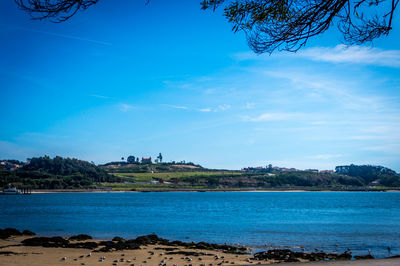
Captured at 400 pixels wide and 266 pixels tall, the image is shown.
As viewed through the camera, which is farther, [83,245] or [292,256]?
[83,245]

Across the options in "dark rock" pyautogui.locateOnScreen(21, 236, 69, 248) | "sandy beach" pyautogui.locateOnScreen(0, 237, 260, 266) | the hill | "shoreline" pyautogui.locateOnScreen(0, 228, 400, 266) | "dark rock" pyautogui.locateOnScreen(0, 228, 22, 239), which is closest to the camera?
"sandy beach" pyautogui.locateOnScreen(0, 237, 260, 266)

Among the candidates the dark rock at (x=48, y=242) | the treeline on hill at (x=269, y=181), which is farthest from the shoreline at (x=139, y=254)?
the treeline on hill at (x=269, y=181)

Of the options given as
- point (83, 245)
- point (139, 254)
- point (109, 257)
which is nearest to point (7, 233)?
point (83, 245)

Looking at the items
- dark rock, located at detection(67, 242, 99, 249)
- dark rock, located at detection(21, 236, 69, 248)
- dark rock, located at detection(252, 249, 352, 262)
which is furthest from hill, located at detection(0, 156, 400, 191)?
dark rock, located at detection(252, 249, 352, 262)

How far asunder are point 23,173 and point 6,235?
146m

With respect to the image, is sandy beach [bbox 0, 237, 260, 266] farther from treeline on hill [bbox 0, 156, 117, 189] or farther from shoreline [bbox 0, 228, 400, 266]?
treeline on hill [bbox 0, 156, 117, 189]

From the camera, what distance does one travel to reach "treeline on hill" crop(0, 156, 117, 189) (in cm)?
14962

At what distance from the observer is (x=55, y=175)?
553 ft

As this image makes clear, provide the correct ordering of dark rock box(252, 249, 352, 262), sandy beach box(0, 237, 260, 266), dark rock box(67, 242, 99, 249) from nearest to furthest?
sandy beach box(0, 237, 260, 266)
dark rock box(252, 249, 352, 262)
dark rock box(67, 242, 99, 249)

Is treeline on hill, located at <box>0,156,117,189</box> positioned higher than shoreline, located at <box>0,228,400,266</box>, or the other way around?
treeline on hill, located at <box>0,156,117,189</box>

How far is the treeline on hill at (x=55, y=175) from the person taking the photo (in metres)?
150

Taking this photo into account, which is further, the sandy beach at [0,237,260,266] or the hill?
the hill

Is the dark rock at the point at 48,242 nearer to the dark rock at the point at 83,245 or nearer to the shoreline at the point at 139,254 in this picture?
the shoreline at the point at 139,254

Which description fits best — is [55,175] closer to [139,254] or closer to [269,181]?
[269,181]
